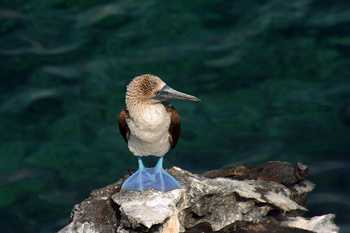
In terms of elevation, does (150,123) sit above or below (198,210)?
above

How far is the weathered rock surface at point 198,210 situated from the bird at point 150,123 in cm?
15

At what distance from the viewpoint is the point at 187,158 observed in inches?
422

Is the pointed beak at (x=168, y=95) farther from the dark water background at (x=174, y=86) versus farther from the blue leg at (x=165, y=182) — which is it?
the dark water background at (x=174, y=86)

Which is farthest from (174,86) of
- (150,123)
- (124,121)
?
(150,123)

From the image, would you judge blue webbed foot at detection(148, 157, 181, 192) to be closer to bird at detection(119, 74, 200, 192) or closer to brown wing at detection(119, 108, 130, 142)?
bird at detection(119, 74, 200, 192)

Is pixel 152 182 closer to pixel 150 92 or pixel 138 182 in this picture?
pixel 138 182

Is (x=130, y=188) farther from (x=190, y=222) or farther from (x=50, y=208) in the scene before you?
(x=50, y=208)

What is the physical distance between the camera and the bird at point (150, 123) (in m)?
7.08

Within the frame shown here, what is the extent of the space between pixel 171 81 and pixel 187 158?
5.35 feet

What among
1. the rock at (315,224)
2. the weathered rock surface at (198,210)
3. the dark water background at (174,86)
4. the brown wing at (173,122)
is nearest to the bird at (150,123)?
the brown wing at (173,122)

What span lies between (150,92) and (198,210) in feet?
3.53

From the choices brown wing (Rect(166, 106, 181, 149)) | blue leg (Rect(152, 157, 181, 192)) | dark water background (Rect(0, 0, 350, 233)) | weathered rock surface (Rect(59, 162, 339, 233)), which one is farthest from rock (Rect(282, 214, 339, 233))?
dark water background (Rect(0, 0, 350, 233))

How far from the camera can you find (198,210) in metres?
7.27

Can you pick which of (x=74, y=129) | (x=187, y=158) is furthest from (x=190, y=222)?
(x=74, y=129)
